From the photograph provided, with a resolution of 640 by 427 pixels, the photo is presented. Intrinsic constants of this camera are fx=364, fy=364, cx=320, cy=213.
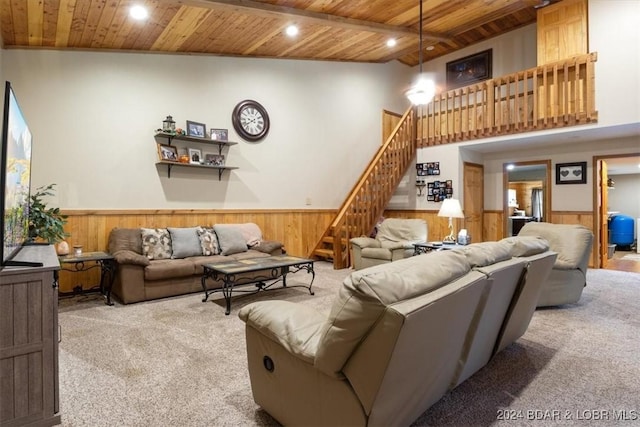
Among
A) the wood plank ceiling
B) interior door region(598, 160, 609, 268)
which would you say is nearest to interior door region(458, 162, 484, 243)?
interior door region(598, 160, 609, 268)

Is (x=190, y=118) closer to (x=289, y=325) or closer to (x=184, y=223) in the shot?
(x=184, y=223)

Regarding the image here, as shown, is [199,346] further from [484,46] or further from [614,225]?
[614,225]

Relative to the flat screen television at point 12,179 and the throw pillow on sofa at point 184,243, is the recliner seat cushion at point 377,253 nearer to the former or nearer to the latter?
the throw pillow on sofa at point 184,243

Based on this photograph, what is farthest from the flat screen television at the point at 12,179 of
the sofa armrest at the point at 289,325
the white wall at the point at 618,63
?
the white wall at the point at 618,63

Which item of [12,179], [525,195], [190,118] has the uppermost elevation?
[190,118]

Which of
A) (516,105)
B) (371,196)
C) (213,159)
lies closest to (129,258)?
(213,159)

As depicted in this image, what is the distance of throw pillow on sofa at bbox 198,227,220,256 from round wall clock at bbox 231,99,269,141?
176 cm

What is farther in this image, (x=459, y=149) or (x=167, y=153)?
(x=459, y=149)

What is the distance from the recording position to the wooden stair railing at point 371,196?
247 inches

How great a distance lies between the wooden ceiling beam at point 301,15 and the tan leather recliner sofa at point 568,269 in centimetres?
386

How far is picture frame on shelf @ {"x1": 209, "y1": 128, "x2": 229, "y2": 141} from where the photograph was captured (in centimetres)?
560

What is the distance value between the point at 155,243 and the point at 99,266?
80 centimetres

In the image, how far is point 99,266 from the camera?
4.70m

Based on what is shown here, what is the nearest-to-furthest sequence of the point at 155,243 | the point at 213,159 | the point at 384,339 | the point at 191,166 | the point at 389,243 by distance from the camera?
the point at 384,339 < the point at 155,243 < the point at 191,166 < the point at 213,159 < the point at 389,243
